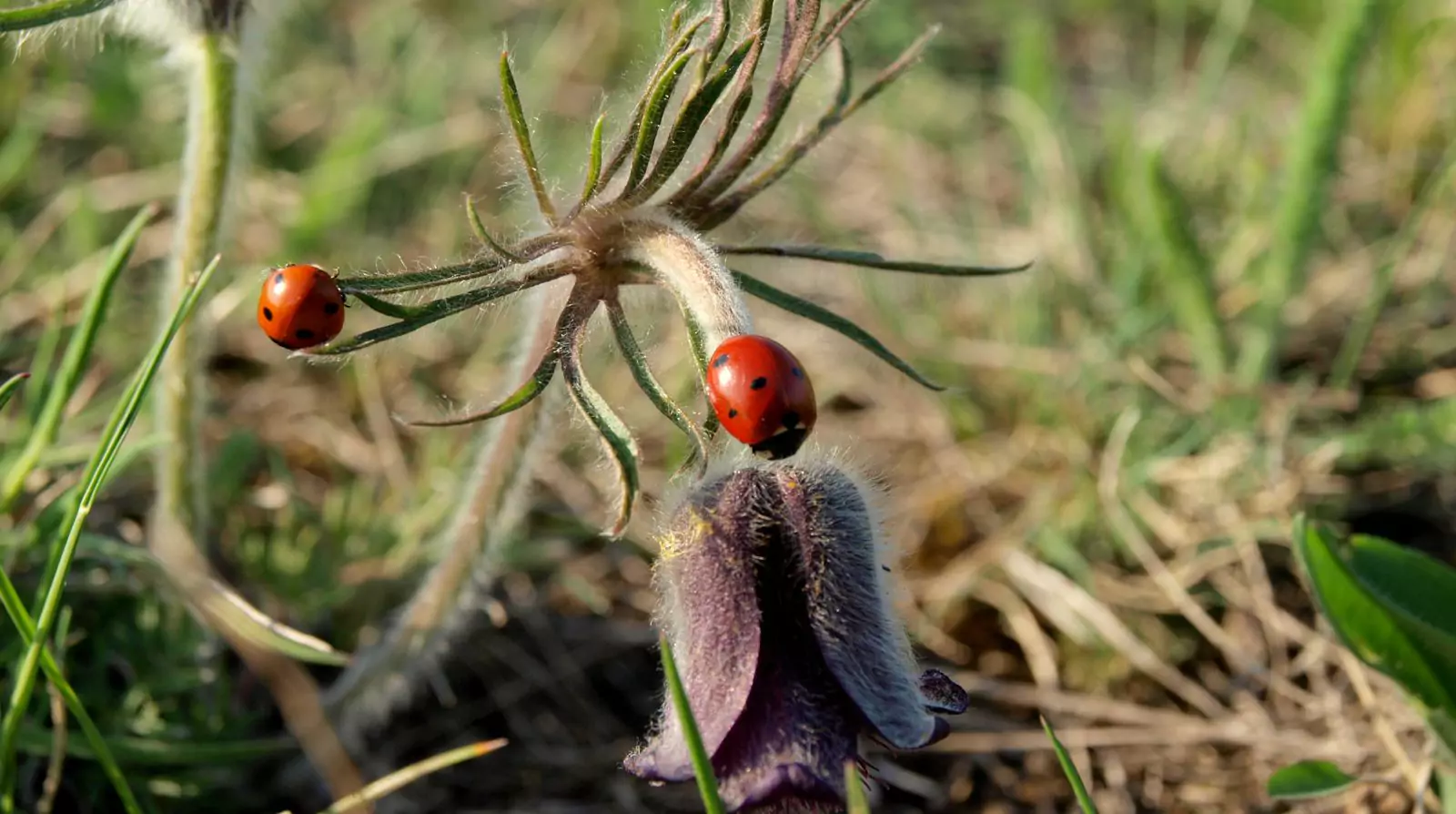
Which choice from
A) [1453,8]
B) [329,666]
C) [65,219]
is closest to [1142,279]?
[1453,8]

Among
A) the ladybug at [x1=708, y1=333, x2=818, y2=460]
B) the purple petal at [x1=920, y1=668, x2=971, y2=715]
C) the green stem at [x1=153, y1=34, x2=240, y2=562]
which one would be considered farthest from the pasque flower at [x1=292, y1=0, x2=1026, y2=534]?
the green stem at [x1=153, y1=34, x2=240, y2=562]

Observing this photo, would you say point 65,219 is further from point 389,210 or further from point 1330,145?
point 1330,145

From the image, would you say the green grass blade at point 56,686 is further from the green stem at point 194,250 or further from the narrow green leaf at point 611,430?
the narrow green leaf at point 611,430

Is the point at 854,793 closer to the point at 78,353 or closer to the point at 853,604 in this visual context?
the point at 853,604

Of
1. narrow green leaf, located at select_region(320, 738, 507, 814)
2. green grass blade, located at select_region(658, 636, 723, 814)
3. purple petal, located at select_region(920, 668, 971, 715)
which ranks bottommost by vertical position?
narrow green leaf, located at select_region(320, 738, 507, 814)

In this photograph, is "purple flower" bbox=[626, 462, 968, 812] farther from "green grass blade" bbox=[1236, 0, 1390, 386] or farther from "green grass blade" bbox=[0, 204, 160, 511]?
"green grass blade" bbox=[1236, 0, 1390, 386]

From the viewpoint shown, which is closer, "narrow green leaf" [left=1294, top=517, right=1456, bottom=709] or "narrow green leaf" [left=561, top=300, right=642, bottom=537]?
"narrow green leaf" [left=561, top=300, right=642, bottom=537]
